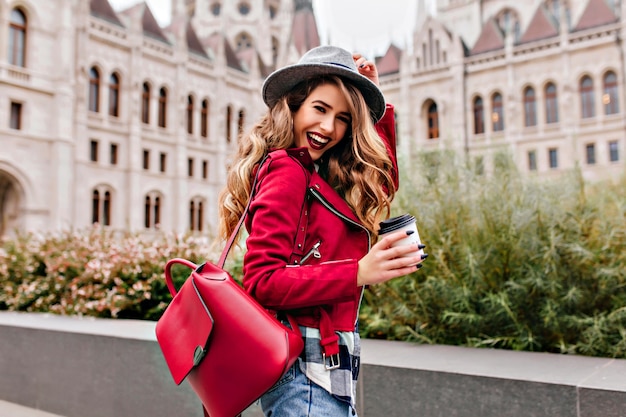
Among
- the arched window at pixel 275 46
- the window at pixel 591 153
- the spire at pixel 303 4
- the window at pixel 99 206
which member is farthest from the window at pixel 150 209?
the spire at pixel 303 4

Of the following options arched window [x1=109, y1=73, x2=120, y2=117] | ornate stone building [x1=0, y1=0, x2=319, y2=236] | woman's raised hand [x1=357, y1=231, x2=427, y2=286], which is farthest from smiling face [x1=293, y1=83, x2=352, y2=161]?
arched window [x1=109, y1=73, x2=120, y2=117]

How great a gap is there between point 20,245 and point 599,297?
21.2ft

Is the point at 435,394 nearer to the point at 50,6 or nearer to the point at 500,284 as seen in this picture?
the point at 500,284

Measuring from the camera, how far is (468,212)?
12.3 feet

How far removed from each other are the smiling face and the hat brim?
0.05 metres

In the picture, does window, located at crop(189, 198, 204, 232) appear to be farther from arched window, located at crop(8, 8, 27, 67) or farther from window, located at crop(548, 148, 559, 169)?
window, located at crop(548, 148, 559, 169)

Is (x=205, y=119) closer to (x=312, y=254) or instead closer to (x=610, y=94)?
(x=610, y=94)

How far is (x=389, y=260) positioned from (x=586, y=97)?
29.7m

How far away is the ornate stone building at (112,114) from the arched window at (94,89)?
0.05 m

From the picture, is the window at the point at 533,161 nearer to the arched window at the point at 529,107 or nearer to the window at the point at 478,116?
the arched window at the point at 529,107

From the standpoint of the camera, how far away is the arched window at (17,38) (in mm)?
22172

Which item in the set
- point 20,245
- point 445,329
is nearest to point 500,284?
point 445,329

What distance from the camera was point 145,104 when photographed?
28203 millimetres

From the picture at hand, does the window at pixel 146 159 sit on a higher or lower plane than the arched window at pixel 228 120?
lower
